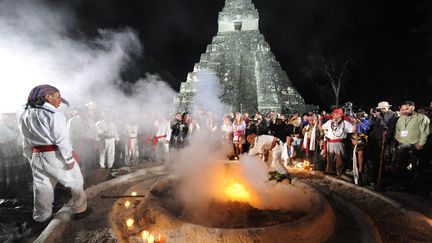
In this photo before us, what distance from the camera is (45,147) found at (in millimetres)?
4066

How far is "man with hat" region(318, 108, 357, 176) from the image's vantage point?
7098 millimetres

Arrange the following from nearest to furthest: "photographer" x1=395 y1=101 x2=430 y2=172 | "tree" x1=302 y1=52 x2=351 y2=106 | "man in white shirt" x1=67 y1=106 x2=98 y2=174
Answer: "photographer" x1=395 y1=101 x2=430 y2=172
"man in white shirt" x1=67 y1=106 x2=98 y2=174
"tree" x1=302 y1=52 x2=351 y2=106

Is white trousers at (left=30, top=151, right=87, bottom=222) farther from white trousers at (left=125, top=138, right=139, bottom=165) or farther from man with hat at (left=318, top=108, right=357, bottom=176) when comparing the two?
man with hat at (left=318, top=108, right=357, bottom=176)

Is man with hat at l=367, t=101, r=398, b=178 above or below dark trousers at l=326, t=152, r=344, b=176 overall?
above

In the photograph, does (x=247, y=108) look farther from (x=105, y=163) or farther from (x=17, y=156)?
(x=17, y=156)

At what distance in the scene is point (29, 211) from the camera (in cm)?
495

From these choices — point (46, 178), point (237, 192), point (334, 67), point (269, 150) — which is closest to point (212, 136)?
point (269, 150)

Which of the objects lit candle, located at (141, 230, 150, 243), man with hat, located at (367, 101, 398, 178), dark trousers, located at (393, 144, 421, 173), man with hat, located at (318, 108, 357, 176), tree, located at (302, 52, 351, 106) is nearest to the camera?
lit candle, located at (141, 230, 150, 243)

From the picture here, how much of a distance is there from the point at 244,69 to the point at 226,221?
22225mm

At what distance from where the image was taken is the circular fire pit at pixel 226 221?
328 centimetres

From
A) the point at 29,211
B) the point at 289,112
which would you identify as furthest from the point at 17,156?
the point at 289,112

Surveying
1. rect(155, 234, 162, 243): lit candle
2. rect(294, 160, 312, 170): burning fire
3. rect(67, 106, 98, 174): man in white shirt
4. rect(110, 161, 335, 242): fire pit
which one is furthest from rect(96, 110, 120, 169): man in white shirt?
rect(294, 160, 312, 170): burning fire

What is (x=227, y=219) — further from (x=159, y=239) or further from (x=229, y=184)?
(x=229, y=184)

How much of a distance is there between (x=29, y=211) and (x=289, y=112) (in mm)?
19960
